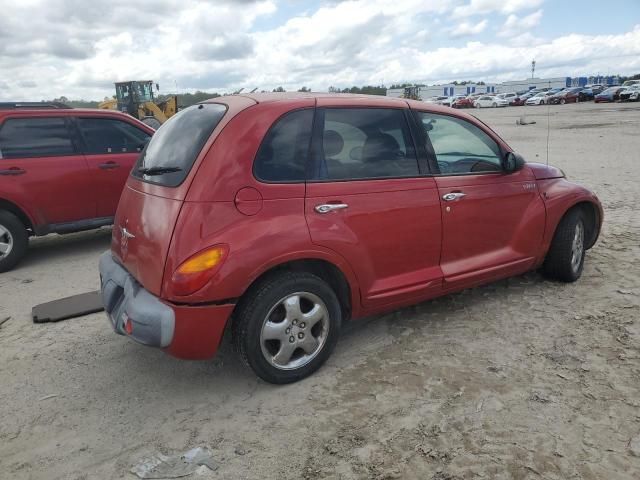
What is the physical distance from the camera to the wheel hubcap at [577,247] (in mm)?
4613

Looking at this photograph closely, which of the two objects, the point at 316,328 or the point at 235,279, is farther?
the point at 316,328

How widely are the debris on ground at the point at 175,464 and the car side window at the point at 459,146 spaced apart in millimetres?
2477

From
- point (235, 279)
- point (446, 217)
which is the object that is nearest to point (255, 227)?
point (235, 279)

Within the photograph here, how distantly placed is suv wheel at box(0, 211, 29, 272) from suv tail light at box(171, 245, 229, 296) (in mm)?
4038

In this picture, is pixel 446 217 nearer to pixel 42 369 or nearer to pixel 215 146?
pixel 215 146

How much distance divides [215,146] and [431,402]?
1.96m

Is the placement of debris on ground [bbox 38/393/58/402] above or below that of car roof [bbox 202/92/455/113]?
below

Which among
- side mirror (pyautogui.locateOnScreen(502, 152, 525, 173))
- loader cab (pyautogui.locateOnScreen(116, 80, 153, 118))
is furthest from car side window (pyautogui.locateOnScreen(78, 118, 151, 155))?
loader cab (pyautogui.locateOnScreen(116, 80, 153, 118))

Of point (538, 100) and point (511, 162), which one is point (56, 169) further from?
point (538, 100)

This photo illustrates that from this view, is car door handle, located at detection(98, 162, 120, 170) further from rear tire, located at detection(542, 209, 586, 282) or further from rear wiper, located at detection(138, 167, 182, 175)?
rear tire, located at detection(542, 209, 586, 282)

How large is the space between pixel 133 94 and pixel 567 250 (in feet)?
82.5

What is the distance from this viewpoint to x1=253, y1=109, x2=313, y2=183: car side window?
3.03 metres

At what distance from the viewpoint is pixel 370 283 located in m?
3.41

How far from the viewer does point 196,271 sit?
2.77 m
